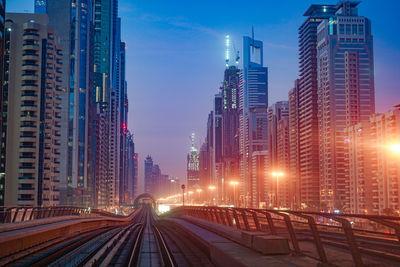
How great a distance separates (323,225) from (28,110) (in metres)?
123

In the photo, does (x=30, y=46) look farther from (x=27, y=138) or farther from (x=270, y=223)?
(x=270, y=223)

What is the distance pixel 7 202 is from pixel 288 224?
384ft

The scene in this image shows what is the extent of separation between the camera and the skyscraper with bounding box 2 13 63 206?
12212cm

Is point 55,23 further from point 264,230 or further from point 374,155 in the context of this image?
point 264,230

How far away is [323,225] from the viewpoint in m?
12.8

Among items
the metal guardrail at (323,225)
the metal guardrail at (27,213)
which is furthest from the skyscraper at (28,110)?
the metal guardrail at (323,225)

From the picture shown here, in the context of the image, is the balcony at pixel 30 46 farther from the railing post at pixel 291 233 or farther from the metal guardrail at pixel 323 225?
the railing post at pixel 291 233

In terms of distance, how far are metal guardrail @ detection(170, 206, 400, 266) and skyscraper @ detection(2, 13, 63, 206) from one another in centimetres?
11167

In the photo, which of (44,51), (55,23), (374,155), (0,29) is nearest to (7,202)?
(44,51)

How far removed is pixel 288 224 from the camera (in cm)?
1510

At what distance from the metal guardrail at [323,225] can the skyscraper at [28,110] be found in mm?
111668

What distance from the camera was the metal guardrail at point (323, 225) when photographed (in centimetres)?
1010

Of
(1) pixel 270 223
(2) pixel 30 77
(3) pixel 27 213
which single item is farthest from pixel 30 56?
(1) pixel 270 223

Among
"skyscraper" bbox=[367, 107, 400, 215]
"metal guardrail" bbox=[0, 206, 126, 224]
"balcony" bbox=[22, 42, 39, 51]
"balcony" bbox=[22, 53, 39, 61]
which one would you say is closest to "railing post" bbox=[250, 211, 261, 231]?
"metal guardrail" bbox=[0, 206, 126, 224]
